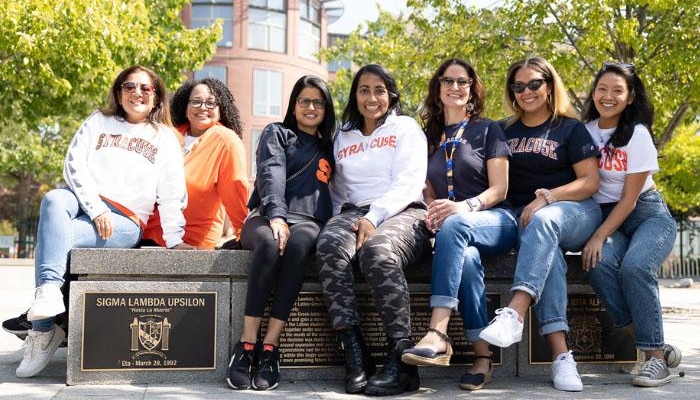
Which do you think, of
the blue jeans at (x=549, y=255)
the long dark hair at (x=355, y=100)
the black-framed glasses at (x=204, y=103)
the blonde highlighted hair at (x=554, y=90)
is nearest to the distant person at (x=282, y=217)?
the long dark hair at (x=355, y=100)

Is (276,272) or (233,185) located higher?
(233,185)

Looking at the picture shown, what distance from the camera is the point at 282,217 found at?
15.5 feet

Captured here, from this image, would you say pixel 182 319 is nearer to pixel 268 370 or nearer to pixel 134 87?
pixel 268 370

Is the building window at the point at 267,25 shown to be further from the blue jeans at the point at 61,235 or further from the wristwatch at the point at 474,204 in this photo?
the wristwatch at the point at 474,204

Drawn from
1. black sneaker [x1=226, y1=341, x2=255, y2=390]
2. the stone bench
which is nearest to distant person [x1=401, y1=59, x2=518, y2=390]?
the stone bench

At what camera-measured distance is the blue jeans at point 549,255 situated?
4520 mm

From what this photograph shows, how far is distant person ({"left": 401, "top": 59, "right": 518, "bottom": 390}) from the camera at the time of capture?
443 centimetres

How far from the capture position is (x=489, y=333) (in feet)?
14.0

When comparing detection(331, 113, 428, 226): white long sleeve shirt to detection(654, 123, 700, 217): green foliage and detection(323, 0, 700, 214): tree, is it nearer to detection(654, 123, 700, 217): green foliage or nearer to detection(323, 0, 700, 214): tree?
detection(323, 0, 700, 214): tree

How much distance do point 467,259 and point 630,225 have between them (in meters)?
1.27

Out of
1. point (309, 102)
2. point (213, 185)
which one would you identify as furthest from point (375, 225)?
point (213, 185)

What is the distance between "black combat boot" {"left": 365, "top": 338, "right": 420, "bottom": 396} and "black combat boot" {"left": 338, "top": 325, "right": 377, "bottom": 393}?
0.11 m

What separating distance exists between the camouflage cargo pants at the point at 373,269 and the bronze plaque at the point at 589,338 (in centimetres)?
115

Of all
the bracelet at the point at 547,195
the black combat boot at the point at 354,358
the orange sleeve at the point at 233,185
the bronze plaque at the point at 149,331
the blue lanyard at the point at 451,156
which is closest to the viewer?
the black combat boot at the point at 354,358
